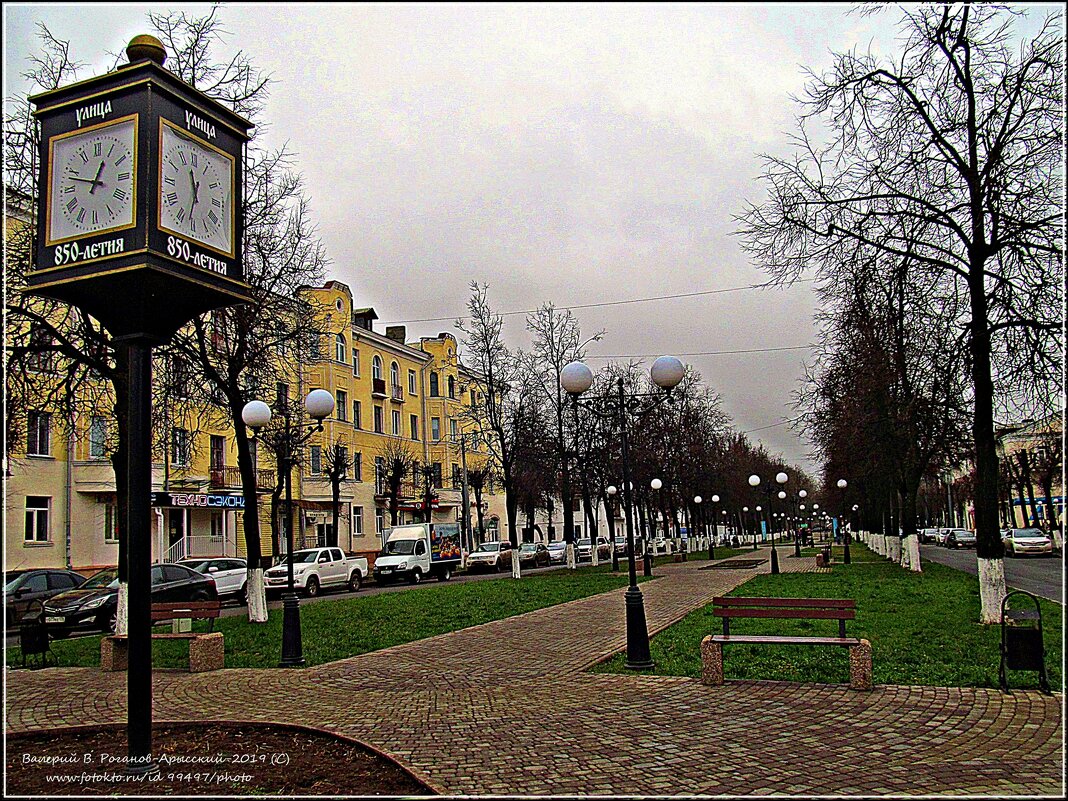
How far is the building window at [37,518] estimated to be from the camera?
1241 inches

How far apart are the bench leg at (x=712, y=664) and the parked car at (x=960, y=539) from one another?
56.6 m

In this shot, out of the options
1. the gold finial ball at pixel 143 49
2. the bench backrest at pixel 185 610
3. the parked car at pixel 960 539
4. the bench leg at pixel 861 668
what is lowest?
the parked car at pixel 960 539

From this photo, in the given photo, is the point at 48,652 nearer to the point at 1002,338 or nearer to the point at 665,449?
the point at 1002,338

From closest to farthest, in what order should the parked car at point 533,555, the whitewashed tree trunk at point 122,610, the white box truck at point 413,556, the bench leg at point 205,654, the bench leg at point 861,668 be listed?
1. the bench leg at point 861,668
2. the bench leg at point 205,654
3. the whitewashed tree trunk at point 122,610
4. the white box truck at point 413,556
5. the parked car at point 533,555

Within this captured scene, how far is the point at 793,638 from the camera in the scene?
9.56 meters

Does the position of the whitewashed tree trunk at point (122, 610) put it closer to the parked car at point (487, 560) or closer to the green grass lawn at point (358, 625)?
the green grass lawn at point (358, 625)

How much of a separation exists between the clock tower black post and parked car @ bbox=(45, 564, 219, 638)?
1375cm

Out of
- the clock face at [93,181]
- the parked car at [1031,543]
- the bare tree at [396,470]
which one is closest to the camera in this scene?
the clock face at [93,181]

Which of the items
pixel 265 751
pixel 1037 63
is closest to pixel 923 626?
pixel 1037 63

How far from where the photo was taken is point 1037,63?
43.1 feet

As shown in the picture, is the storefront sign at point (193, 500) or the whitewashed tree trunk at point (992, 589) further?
the storefront sign at point (193, 500)

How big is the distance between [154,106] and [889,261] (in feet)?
40.0

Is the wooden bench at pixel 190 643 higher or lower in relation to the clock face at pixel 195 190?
lower

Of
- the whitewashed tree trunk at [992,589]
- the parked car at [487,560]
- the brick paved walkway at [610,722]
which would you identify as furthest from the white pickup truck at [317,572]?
the whitewashed tree trunk at [992,589]
